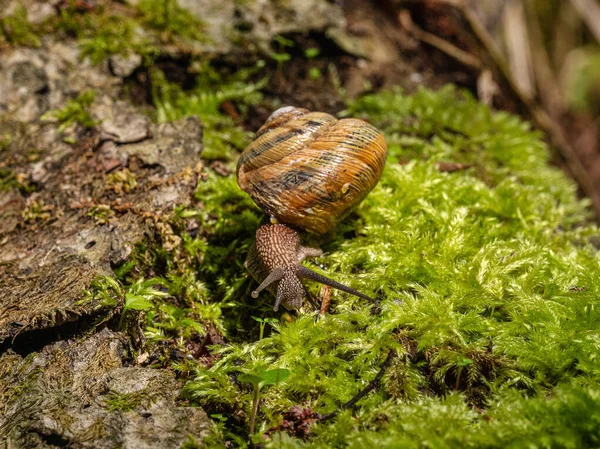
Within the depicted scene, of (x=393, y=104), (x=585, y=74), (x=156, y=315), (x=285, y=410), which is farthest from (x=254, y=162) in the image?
(x=585, y=74)

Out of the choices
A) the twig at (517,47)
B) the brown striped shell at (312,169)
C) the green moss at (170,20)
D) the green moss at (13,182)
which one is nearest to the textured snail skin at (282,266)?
the brown striped shell at (312,169)

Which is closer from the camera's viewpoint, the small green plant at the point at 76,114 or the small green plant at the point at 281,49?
the small green plant at the point at 76,114

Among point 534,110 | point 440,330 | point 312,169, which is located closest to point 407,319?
point 440,330

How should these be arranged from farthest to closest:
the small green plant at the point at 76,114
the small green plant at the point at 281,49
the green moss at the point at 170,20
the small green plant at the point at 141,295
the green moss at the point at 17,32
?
1. the small green plant at the point at 281,49
2. the green moss at the point at 170,20
3. the green moss at the point at 17,32
4. the small green plant at the point at 76,114
5. the small green plant at the point at 141,295

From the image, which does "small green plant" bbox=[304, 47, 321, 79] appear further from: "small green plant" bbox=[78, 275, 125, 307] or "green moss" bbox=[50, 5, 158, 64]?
"small green plant" bbox=[78, 275, 125, 307]

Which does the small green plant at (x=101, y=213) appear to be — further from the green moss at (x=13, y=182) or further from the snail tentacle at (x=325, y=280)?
the snail tentacle at (x=325, y=280)

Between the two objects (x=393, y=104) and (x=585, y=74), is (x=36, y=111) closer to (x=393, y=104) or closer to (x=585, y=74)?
(x=393, y=104)

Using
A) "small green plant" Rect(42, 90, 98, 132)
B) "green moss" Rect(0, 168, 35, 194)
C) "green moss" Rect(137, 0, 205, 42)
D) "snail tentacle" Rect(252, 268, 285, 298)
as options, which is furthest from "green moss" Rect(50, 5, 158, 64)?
"snail tentacle" Rect(252, 268, 285, 298)
